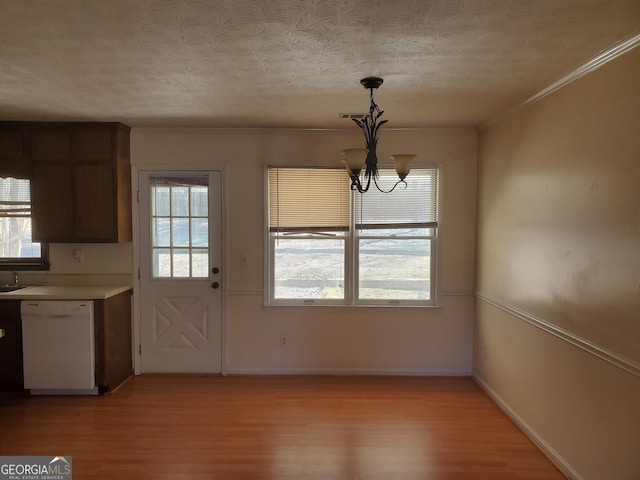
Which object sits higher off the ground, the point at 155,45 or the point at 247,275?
the point at 155,45

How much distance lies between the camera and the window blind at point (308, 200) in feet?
12.8

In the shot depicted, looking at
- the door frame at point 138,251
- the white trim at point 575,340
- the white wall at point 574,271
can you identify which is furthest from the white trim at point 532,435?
the door frame at point 138,251

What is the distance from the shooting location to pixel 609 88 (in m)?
2.07

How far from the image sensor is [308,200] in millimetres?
3904

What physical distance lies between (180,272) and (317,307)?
1.44 metres

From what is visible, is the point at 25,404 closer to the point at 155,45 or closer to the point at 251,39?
the point at 155,45

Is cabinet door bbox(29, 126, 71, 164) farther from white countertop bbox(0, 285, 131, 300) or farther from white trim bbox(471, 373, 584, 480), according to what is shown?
white trim bbox(471, 373, 584, 480)

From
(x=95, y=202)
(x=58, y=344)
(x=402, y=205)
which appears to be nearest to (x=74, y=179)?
(x=95, y=202)

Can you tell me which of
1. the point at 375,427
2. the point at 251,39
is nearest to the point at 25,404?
the point at 375,427

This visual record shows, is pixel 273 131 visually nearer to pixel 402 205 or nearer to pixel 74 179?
pixel 402 205

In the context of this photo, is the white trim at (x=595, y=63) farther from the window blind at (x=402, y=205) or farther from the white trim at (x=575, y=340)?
the white trim at (x=575, y=340)

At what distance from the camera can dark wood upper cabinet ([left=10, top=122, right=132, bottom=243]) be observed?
3.60 m

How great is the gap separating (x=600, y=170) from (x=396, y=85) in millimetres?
1289

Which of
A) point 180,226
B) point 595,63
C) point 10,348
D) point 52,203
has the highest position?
point 595,63
